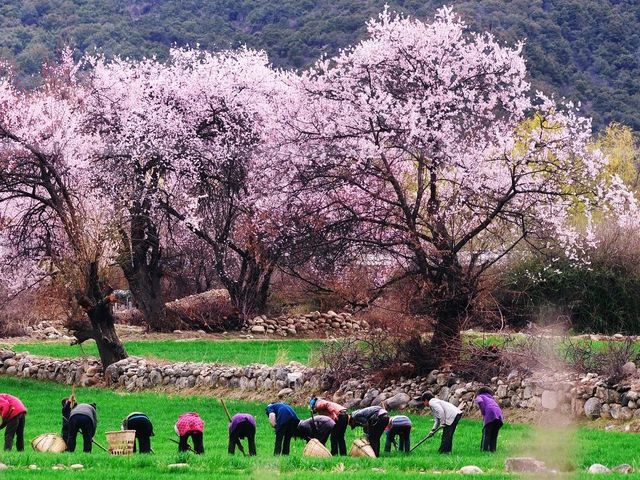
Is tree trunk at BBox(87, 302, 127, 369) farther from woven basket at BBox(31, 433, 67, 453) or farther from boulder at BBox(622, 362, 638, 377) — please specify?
boulder at BBox(622, 362, 638, 377)

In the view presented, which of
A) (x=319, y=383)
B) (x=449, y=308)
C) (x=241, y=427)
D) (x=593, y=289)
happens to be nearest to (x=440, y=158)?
(x=449, y=308)

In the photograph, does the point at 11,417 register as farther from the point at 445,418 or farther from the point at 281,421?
the point at 445,418

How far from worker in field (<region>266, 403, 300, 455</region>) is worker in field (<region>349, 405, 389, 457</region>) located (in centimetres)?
77

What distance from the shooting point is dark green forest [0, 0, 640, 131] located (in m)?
69.9

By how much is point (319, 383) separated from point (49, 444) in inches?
337

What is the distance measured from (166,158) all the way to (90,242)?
35.8ft

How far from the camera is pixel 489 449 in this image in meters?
14.1

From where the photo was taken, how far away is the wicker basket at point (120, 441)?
13.2 m

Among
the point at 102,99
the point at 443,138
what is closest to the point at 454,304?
the point at 443,138

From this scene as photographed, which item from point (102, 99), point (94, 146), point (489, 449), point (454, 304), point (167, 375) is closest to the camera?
point (489, 449)

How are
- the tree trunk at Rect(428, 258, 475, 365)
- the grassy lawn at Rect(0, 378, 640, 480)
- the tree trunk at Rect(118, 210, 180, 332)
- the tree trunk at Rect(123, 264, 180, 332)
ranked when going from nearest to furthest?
the grassy lawn at Rect(0, 378, 640, 480) < the tree trunk at Rect(428, 258, 475, 365) < the tree trunk at Rect(118, 210, 180, 332) < the tree trunk at Rect(123, 264, 180, 332)

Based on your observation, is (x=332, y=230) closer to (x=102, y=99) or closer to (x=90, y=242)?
(x=90, y=242)

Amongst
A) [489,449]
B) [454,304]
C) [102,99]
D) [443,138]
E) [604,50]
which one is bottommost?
[489,449]

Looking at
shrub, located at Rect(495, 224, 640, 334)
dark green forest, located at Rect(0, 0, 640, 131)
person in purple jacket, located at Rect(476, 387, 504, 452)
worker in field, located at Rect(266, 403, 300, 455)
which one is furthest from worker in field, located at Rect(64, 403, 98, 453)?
dark green forest, located at Rect(0, 0, 640, 131)
